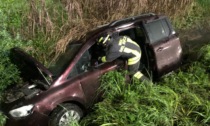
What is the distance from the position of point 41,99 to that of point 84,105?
2.56ft

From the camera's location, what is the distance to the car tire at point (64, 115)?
4762 mm

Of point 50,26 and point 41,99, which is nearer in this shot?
point 41,99

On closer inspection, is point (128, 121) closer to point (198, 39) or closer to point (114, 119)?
point (114, 119)

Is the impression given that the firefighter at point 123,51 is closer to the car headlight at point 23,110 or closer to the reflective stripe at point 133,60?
the reflective stripe at point 133,60

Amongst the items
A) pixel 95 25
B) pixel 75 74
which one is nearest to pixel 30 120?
pixel 75 74

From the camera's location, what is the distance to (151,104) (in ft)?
15.3

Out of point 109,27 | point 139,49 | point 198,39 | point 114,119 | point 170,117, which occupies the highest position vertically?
point 109,27

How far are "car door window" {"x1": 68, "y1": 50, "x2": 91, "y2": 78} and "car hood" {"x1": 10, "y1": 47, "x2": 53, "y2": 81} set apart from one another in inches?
15.7

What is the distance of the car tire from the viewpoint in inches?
187

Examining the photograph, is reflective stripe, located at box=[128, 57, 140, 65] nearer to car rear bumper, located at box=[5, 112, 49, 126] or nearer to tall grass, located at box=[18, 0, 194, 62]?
car rear bumper, located at box=[5, 112, 49, 126]

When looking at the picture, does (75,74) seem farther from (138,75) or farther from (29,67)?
(138,75)

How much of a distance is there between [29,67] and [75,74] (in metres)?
0.92

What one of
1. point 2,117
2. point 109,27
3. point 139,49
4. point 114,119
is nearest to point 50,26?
point 109,27

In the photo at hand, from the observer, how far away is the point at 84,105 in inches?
202
